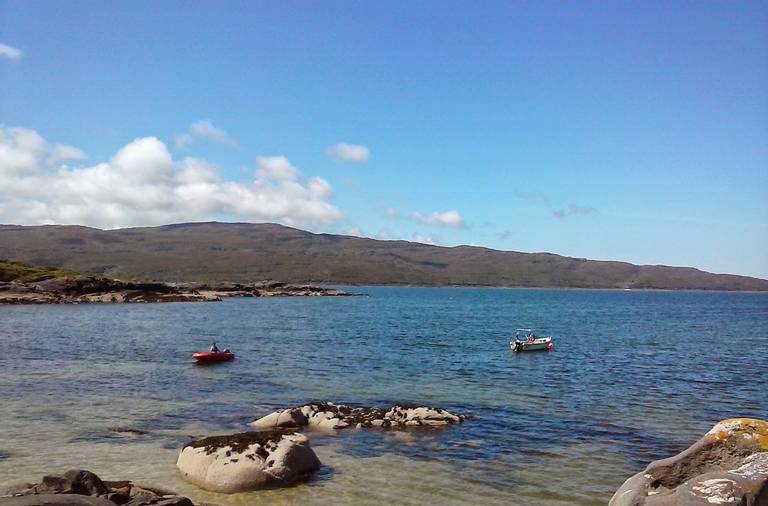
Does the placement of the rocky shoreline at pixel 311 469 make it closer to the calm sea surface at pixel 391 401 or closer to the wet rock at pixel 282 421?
the wet rock at pixel 282 421

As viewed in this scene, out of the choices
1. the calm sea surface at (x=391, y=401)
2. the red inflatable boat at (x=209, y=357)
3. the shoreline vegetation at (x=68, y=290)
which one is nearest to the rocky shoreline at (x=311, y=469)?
the calm sea surface at (x=391, y=401)

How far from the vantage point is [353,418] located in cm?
2703

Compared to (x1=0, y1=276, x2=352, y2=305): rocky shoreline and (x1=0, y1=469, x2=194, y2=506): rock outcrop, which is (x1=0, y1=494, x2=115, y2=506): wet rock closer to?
(x1=0, y1=469, x2=194, y2=506): rock outcrop

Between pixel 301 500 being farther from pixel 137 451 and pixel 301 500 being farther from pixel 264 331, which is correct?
pixel 264 331

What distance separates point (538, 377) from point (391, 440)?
22396 mm

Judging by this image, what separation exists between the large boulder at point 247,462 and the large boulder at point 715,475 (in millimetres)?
10567

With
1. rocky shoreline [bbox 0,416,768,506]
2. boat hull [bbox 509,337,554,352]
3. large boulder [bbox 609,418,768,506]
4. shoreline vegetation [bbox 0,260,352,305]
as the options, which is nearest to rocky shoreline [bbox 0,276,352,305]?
shoreline vegetation [bbox 0,260,352,305]

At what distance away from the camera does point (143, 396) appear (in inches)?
1300

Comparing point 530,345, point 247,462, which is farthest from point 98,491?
point 530,345

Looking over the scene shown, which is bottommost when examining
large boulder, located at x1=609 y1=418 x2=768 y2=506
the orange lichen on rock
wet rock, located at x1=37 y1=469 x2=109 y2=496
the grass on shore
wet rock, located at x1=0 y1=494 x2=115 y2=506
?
wet rock, located at x1=37 y1=469 x2=109 y2=496

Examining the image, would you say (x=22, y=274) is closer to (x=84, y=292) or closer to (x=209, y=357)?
(x=84, y=292)

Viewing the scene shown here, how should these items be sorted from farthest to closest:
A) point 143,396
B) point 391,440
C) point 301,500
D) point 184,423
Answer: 1. point 143,396
2. point 184,423
3. point 391,440
4. point 301,500

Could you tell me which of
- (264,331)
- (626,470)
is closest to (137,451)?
(626,470)

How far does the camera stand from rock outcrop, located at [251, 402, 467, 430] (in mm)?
26125
